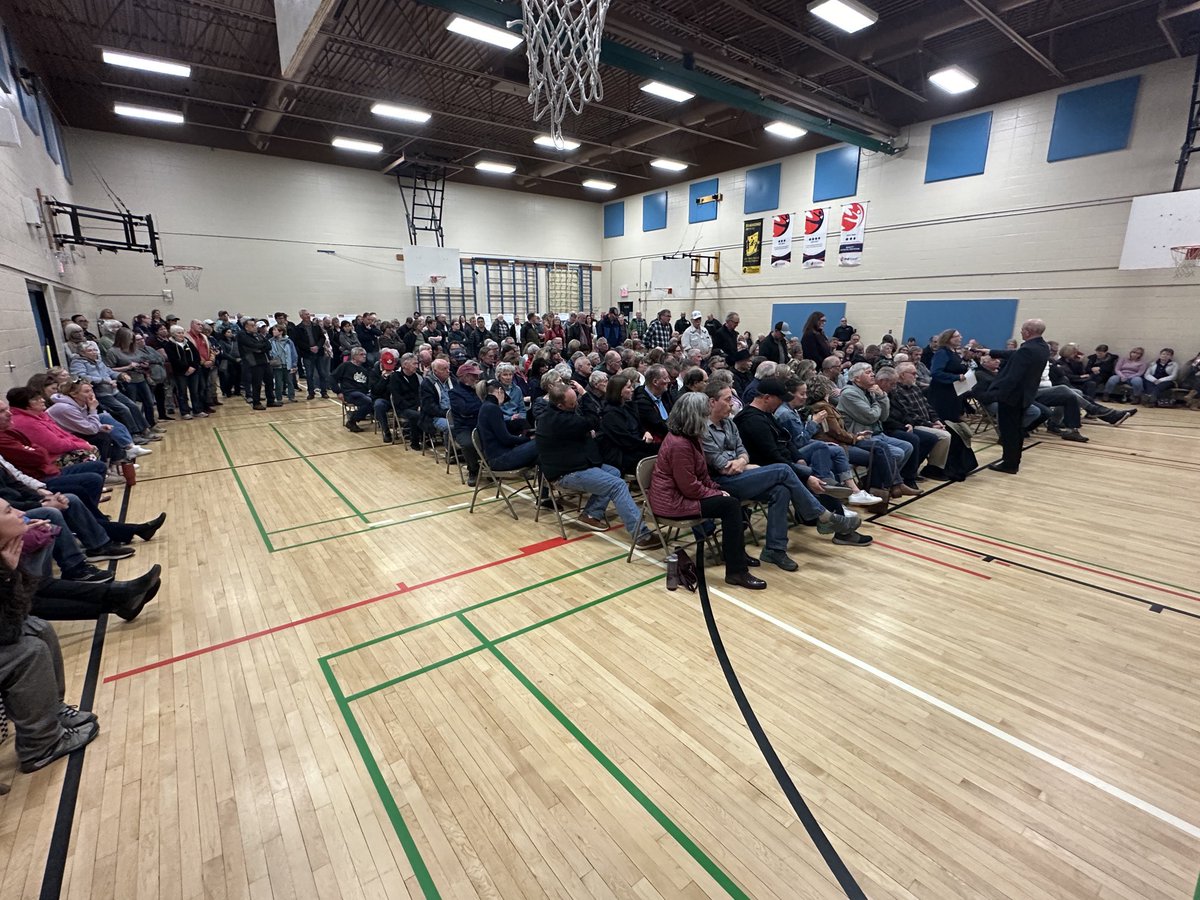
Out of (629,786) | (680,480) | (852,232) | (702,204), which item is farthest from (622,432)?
(702,204)

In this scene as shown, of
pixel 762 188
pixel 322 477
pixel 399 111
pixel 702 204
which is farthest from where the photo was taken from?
pixel 702 204

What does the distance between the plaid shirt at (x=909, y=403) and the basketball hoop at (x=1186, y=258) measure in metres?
8.52

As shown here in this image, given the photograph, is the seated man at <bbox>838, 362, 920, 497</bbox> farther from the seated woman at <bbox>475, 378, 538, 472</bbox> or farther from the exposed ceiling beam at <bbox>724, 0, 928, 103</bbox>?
the exposed ceiling beam at <bbox>724, 0, 928, 103</bbox>

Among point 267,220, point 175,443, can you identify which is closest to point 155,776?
point 175,443

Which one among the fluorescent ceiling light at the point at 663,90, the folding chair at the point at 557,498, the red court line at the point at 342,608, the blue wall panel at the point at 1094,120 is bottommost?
the red court line at the point at 342,608

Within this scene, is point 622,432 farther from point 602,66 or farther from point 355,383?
point 602,66

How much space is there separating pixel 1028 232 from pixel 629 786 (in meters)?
14.6

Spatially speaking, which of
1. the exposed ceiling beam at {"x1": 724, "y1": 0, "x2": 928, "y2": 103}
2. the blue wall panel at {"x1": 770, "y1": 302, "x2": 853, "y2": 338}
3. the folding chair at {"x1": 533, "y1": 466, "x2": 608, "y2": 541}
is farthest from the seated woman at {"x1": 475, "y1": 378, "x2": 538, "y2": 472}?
the blue wall panel at {"x1": 770, "y1": 302, "x2": 853, "y2": 338}

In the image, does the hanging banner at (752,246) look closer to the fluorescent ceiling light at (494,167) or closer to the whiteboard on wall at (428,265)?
the fluorescent ceiling light at (494,167)

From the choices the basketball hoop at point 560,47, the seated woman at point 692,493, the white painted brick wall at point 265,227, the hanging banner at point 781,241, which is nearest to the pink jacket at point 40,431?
the seated woman at point 692,493

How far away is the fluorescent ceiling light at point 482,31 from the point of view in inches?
325

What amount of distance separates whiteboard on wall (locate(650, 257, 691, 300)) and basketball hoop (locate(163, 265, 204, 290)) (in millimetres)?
13760

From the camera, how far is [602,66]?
385 inches

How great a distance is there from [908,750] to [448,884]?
210 centimetres
